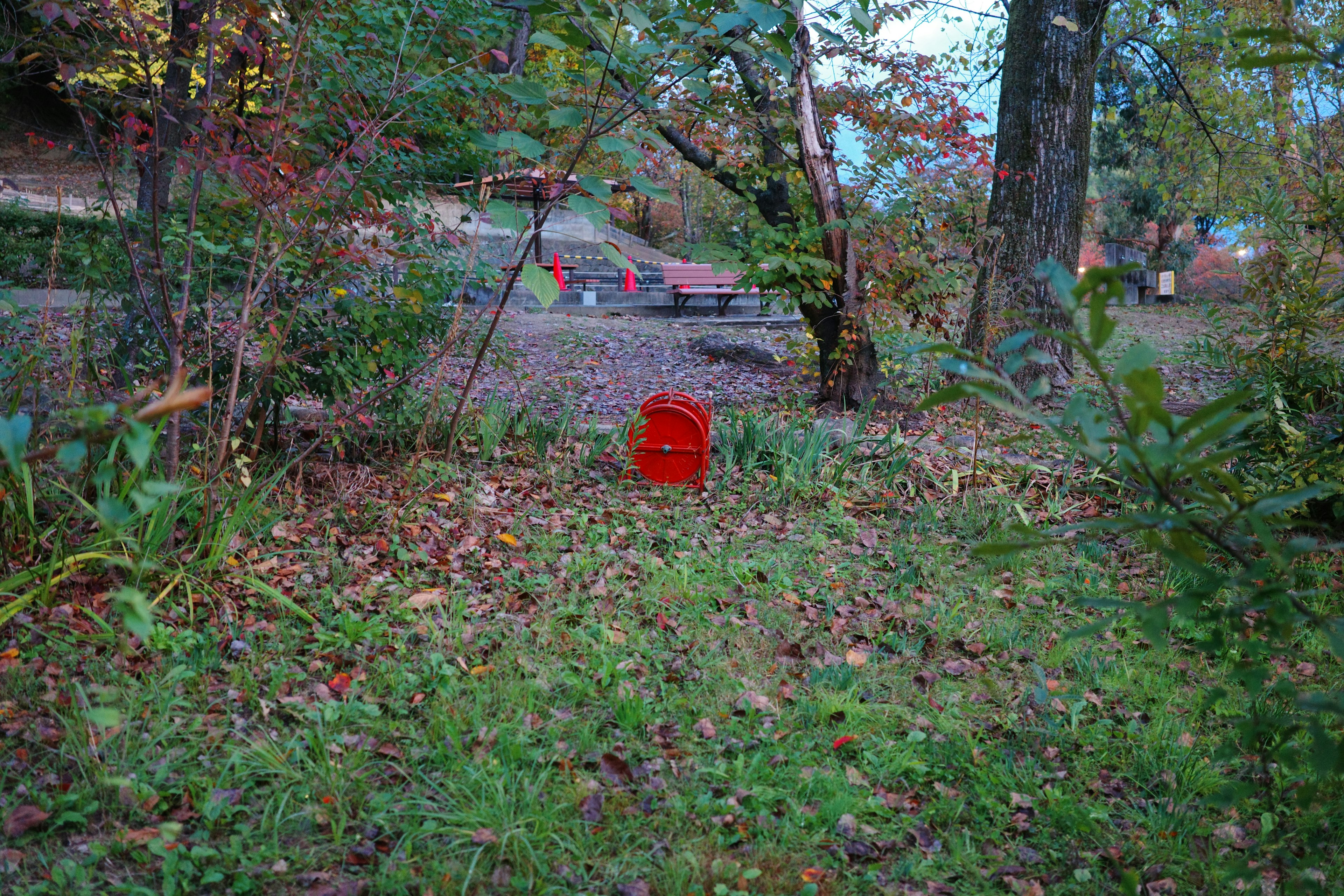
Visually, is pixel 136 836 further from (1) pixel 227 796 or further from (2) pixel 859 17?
(2) pixel 859 17

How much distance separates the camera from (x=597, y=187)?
116 inches

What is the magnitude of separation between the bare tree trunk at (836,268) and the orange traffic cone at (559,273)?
2030 millimetres

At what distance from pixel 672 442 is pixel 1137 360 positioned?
3892mm

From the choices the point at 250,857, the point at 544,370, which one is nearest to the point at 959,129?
the point at 544,370

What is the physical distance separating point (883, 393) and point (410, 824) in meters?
5.22

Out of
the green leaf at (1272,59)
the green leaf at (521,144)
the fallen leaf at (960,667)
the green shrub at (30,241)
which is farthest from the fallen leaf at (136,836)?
the green shrub at (30,241)

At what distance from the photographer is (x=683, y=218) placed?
30.6 meters

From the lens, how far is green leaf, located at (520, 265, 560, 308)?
10.2ft

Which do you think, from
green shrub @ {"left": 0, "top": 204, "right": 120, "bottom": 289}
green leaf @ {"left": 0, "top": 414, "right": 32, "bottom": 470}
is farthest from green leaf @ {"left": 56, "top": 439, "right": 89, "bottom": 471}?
green shrub @ {"left": 0, "top": 204, "right": 120, "bottom": 289}

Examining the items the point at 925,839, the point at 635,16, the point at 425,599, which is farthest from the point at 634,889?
the point at 635,16

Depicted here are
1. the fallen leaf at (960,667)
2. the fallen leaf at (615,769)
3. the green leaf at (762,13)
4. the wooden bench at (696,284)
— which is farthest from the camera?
the wooden bench at (696,284)

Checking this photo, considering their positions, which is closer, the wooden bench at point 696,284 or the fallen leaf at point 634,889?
the fallen leaf at point 634,889

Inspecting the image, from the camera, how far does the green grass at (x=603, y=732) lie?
89.0 inches

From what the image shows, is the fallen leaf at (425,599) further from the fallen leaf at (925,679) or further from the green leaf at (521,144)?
the fallen leaf at (925,679)
